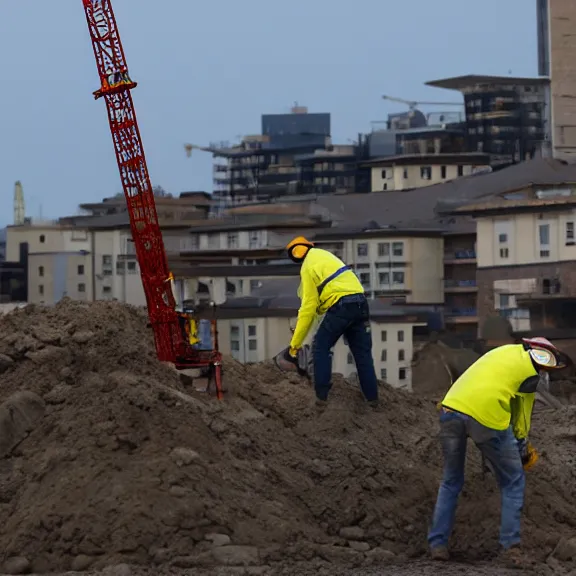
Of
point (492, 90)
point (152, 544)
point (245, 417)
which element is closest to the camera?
point (152, 544)

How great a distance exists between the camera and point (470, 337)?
42656mm

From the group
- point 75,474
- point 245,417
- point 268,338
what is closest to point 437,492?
point 245,417

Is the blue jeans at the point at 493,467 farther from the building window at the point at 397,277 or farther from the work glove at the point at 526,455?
the building window at the point at 397,277

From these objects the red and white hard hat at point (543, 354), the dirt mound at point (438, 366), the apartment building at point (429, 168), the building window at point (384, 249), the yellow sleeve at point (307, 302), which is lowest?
the dirt mound at point (438, 366)

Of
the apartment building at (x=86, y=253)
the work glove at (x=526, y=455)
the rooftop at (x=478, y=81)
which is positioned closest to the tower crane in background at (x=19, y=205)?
the apartment building at (x=86, y=253)

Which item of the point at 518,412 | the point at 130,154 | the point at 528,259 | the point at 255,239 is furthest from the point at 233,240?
the point at 518,412

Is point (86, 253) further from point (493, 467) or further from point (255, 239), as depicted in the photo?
point (493, 467)

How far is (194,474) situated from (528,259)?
31.8 meters

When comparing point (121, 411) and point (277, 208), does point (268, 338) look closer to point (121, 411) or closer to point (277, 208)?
point (277, 208)

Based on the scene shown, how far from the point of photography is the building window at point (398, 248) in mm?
48000

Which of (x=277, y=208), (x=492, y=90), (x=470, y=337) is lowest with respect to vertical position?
(x=470, y=337)

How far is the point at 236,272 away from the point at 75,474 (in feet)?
107

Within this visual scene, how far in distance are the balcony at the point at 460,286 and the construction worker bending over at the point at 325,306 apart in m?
32.9

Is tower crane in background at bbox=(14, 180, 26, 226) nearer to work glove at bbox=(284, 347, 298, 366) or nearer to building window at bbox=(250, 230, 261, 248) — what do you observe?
building window at bbox=(250, 230, 261, 248)
